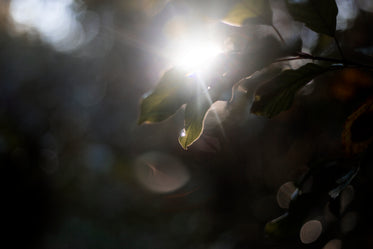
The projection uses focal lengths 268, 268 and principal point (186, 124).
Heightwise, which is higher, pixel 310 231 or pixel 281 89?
pixel 281 89

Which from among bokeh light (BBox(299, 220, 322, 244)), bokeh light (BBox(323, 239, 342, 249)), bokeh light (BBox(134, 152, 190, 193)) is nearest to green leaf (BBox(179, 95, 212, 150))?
bokeh light (BBox(299, 220, 322, 244))

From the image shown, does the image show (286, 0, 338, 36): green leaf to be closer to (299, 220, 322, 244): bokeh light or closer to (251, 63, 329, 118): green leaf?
(251, 63, 329, 118): green leaf

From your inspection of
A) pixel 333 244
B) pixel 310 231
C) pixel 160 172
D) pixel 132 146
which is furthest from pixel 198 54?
pixel 132 146

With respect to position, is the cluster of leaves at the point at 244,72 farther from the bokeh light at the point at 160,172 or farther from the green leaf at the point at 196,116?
the bokeh light at the point at 160,172

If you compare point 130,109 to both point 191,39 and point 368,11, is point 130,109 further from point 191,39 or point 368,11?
point 191,39

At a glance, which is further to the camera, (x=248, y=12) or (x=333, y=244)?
(x=333, y=244)

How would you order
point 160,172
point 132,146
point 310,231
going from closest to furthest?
point 310,231 < point 160,172 < point 132,146

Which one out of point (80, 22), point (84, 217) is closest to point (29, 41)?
point (80, 22)

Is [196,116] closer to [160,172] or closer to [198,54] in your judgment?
[198,54]
